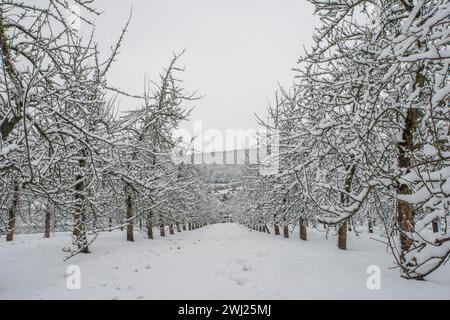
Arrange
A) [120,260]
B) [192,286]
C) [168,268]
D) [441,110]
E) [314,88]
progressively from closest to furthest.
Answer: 1. [441,110]
2. [192,286]
3. [314,88]
4. [168,268]
5. [120,260]

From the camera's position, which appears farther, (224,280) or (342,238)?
(342,238)

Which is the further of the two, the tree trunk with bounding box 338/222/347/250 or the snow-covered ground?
the tree trunk with bounding box 338/222/347/250

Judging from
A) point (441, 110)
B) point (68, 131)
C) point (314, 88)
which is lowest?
point (68, 131)

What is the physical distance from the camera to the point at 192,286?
19.0 ft

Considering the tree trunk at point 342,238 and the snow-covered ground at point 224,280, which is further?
the tree trunk at point 342,238

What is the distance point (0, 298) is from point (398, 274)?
28.1ft

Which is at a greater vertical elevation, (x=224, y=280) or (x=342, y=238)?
(x=224, y=280)

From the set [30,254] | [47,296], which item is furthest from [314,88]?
[30,254]

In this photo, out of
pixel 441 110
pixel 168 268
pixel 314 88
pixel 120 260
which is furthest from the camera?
pixel 120 260

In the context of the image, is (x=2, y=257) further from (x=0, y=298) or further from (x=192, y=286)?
(x=192, y=286)
